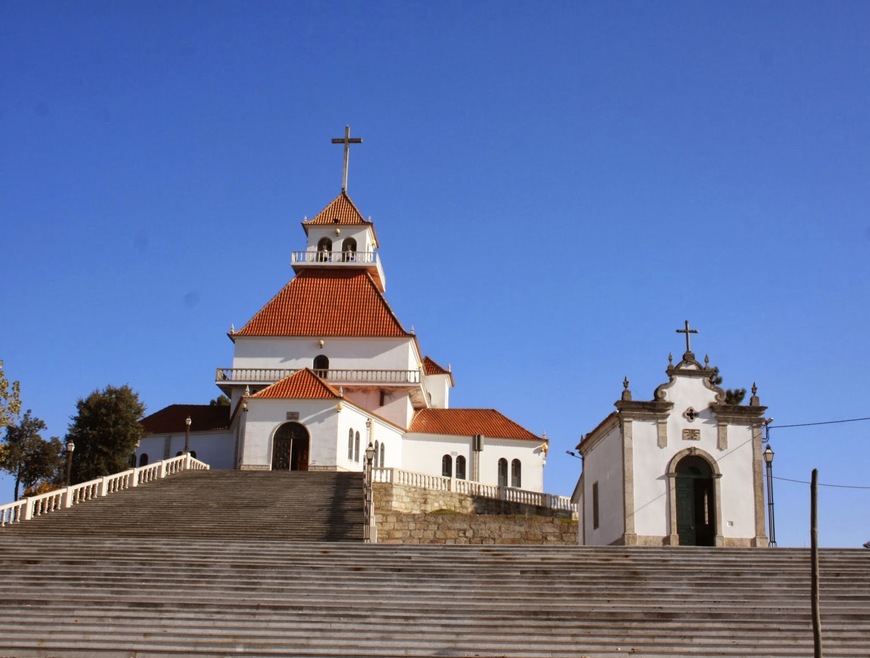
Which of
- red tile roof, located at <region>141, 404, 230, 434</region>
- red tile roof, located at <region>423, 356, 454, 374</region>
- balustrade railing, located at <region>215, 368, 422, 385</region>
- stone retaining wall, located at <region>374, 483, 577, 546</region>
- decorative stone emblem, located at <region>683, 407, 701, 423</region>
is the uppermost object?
red tile roof, located at <region>423, 356, 454, 374</region>

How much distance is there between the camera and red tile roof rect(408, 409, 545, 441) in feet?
164

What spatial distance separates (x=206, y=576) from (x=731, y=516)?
14.7 metres

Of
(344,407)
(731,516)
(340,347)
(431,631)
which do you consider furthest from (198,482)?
(431,631)

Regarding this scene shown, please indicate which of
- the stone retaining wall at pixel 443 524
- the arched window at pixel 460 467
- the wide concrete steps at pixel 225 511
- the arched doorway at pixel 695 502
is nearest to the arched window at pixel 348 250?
the arched window at pixel 460 467

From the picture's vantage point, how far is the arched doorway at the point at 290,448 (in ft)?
141

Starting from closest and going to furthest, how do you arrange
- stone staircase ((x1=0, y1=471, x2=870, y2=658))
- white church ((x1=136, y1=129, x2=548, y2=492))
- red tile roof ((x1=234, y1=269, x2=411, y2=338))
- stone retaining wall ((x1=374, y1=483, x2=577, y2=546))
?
stone staircase ((x1=0, y1=471, x2=870, y2=658)) → stone retaining wall ((x1=374, y1=483, x2=577, y2=546)) → white church ((x1=136, y1=129, x2=548, y2=492)) → red tile roof ((x1=234, y1=269, x2=411, y2=338))

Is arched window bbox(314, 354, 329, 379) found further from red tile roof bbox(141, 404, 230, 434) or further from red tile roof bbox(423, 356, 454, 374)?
red tile roof bbox(423, 356, 454, 374)

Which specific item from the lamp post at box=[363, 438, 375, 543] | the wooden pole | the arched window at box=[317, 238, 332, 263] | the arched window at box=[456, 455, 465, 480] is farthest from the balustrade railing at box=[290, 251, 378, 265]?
the wooden pole

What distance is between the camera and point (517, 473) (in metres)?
49.8

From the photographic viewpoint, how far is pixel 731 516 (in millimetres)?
27172

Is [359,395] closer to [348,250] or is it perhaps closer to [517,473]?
[517,473]

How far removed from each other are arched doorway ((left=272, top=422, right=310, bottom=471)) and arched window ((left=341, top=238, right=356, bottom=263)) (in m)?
14.5

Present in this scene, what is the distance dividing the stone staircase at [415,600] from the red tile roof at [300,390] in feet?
68.2

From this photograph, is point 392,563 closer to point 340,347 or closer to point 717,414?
point 717,414
